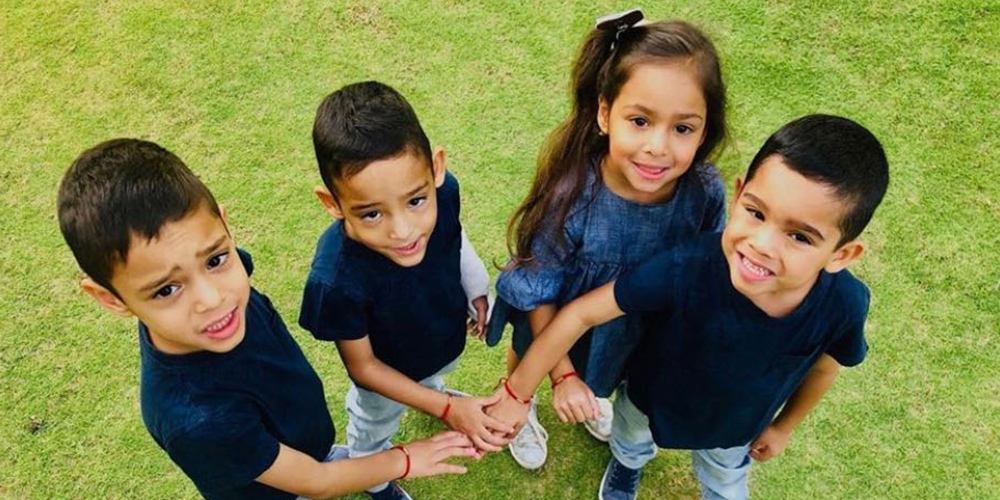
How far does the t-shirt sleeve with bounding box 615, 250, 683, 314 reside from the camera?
176cm

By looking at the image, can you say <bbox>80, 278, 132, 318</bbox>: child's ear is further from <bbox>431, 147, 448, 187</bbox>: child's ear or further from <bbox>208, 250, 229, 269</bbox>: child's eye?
<bbox>431, 147, 448, 187</bbox>: child's ear

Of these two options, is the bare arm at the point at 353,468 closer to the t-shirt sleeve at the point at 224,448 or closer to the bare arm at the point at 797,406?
the t-shirt sleeve at the point at 224,448

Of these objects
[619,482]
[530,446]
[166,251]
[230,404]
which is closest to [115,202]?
[166,251]

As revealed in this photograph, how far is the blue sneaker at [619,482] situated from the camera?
253cm

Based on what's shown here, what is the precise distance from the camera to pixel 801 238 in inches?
→ 62.2

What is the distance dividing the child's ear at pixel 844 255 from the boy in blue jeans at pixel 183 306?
113 centimetres

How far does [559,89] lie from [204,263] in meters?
2.23

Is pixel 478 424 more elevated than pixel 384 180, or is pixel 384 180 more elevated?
pixel 384 180

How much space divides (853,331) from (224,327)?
128 cm

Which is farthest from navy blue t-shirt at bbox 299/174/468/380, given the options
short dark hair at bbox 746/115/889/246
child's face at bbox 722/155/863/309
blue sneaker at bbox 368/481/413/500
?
short dark hair at bbox 746/115/889/246

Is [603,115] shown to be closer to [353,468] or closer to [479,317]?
[479,317]

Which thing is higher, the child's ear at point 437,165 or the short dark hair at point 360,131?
the short dark hair at point 360,131

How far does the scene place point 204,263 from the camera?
1.55 m

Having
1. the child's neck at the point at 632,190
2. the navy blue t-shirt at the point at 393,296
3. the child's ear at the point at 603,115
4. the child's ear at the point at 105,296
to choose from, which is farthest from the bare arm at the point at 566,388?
the child's ear at the point at 105,296
